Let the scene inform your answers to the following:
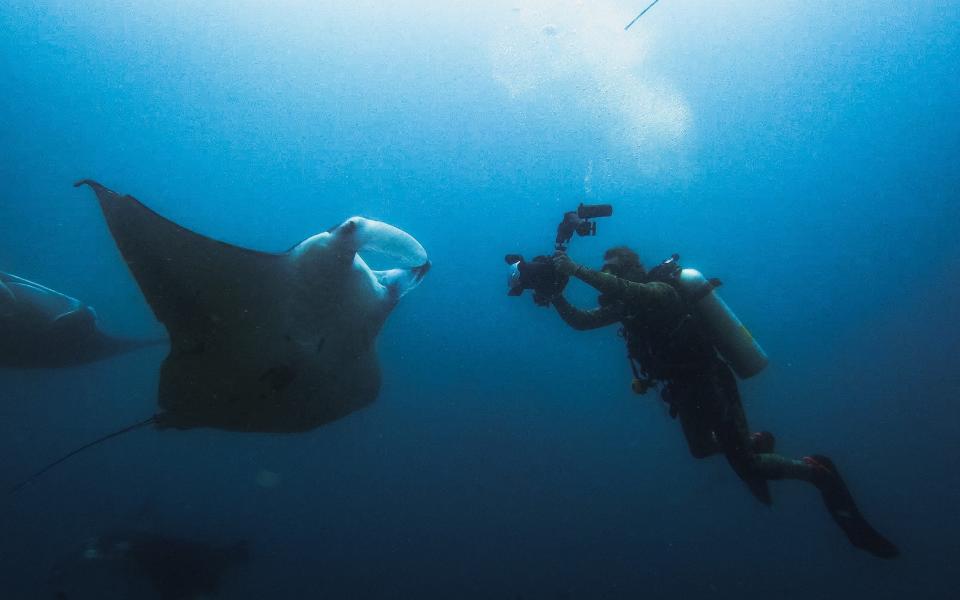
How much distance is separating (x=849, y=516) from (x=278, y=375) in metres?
6.12

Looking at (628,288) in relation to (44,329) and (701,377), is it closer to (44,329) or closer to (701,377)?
(701,377)

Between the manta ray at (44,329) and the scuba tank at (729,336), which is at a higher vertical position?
the scuba tank at (729,336)

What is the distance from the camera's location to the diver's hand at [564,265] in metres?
3.91

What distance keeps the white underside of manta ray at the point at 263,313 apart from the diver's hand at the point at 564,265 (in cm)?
117

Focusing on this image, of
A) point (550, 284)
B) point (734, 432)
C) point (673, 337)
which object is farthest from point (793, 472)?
point (550, 284)

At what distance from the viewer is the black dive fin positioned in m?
4.71

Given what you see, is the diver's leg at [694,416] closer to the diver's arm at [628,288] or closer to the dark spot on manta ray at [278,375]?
the diver's arm at [628,288]

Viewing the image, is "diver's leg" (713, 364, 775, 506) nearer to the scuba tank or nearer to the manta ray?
the scuba tank

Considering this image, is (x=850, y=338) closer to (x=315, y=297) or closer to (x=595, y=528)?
(x=595, y=528)

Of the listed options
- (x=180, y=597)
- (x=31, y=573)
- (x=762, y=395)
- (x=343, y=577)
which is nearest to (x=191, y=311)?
(x=180, y=597)

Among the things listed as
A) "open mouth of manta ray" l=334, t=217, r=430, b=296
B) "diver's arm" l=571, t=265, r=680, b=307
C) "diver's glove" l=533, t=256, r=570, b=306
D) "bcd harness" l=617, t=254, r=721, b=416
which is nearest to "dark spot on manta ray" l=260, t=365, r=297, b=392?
"open mouth of manta ray" l=334, t=217, r=430, b=296

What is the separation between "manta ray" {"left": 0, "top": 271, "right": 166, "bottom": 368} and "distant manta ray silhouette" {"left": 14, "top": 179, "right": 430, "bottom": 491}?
202 inches

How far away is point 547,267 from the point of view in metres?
4.00

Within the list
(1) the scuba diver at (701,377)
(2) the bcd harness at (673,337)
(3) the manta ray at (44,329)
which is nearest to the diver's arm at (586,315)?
(1) the scuba diver at (701,377)
